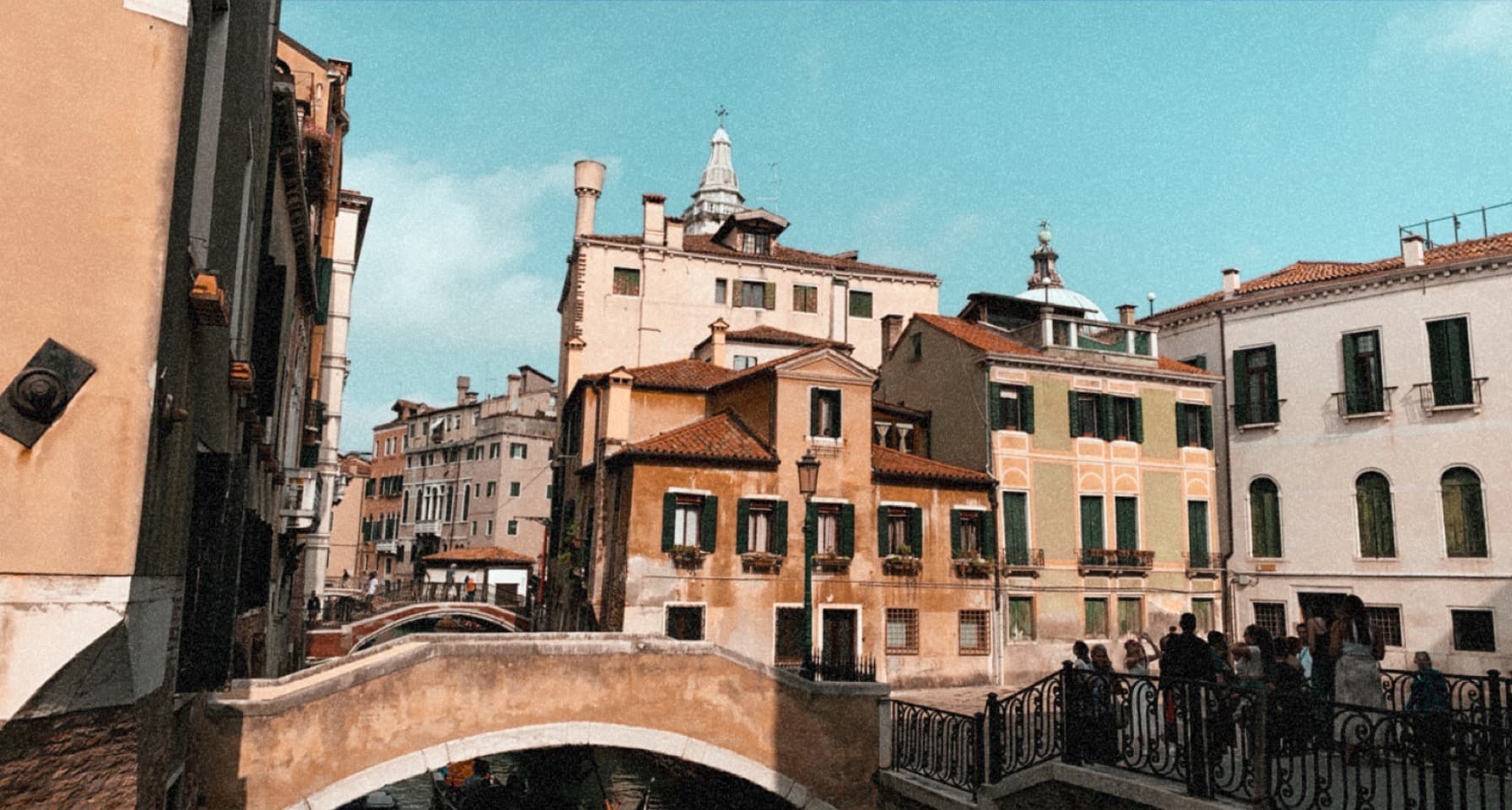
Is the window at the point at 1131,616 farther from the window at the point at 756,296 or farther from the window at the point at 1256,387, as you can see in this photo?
the window at the point at 756,296

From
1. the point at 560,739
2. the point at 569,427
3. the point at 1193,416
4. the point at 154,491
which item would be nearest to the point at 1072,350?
the point at 1193,416

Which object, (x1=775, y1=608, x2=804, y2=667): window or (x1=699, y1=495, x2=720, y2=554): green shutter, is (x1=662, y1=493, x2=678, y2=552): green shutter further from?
(x1=775, y1=608, x2=804, y2=667): window

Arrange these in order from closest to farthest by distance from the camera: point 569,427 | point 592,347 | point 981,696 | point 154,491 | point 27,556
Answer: point 27,556, point 154,491, point 981,696, point 569,427, point 592,347

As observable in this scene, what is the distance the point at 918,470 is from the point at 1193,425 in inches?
361

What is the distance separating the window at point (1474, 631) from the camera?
78.7 ft

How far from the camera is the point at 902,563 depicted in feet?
82.8

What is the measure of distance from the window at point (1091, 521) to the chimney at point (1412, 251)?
9.86 meters

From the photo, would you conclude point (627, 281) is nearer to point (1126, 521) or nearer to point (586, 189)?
point (586, 189)

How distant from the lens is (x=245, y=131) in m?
7.20

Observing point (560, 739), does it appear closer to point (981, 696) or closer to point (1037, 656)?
point (981, 696)

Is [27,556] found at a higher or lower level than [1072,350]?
lower

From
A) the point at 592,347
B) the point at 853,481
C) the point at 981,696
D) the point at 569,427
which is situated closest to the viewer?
the point at 981,696

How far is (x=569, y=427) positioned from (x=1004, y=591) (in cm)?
1449

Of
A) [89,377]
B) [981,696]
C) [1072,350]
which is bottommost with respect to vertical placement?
[981,696]
